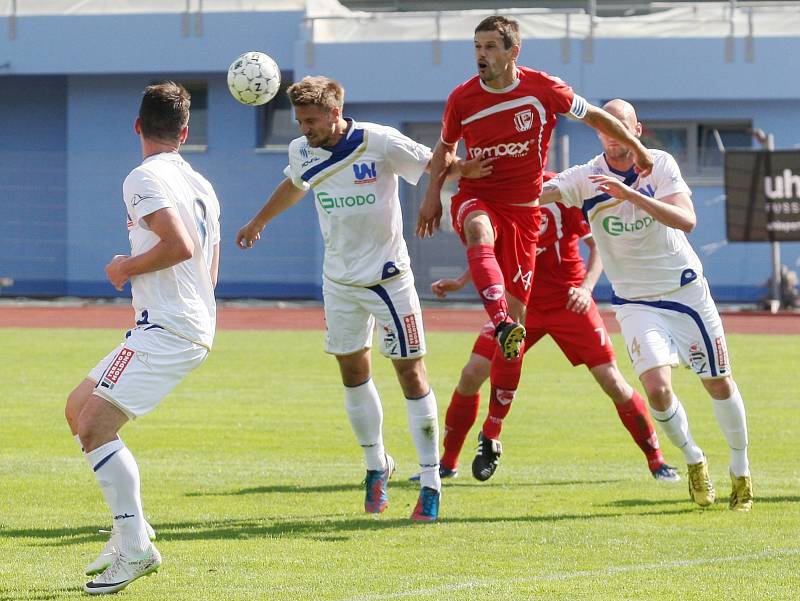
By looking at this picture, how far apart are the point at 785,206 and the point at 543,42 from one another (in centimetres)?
652

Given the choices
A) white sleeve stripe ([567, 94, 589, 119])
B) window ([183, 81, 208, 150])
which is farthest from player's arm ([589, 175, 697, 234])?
window ([183, 81, 208, 150])

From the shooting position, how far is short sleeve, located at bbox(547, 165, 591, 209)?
8.87m

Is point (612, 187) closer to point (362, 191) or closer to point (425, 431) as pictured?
point (362, 191)

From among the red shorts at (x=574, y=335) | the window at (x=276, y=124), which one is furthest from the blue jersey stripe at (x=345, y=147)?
the window at (x=276, y=124)

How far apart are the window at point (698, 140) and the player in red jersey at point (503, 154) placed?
853 inches

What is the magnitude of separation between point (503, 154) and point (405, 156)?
1.88 feet

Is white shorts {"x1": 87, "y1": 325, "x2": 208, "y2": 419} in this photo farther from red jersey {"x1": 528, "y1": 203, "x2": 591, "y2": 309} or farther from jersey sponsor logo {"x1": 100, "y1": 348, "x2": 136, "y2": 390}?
red jersey {"x1": 528, "y1": 203, "x2": 591, "y2": 309}

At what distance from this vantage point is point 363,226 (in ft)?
27.1

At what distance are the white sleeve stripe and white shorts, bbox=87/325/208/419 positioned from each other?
2.86 m

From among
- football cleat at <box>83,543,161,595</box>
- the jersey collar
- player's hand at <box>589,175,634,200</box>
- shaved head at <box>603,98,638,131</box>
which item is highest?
the jersey collar

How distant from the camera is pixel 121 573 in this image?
616cm

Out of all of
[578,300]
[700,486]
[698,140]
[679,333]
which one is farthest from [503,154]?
[698,140]

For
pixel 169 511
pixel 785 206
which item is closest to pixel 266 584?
pixel 169 511

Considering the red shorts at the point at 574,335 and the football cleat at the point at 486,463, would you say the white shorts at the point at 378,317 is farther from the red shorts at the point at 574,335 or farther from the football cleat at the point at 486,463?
the red shorts at the point at 574,335
